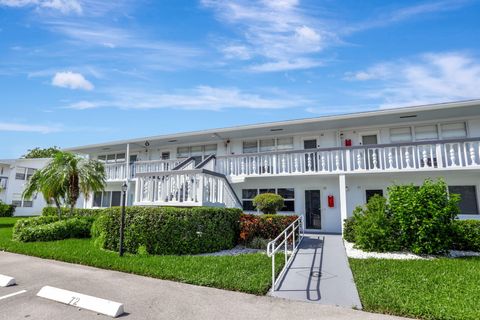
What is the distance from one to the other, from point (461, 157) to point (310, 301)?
Answer: 9748 mm

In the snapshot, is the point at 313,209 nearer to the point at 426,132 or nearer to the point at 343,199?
the point at 343,199

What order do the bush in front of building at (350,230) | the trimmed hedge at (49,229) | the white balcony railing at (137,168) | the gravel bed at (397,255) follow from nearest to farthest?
the gravel bed at (397,255) → the bush in front of building at (350,230) → the trimmed hedge at (49,229) → the white balcony railing at (137,168)

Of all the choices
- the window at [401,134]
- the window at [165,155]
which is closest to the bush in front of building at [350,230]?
the window at [401,134]

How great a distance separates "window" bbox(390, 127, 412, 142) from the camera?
13.6 m

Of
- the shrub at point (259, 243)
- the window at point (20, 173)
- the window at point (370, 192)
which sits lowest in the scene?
the shrub at point (259, 243)

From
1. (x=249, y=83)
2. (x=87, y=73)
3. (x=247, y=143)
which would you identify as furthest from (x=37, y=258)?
(x=247, y=143)

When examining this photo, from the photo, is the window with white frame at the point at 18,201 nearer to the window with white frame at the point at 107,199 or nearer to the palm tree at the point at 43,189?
the window with white frame at the point at 107,199

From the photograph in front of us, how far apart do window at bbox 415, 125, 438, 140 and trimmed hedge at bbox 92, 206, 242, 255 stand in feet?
34.5

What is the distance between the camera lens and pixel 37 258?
858cm

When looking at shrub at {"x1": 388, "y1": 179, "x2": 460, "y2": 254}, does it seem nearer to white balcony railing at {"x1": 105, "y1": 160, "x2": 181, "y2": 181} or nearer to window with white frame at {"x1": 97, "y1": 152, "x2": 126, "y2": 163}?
white balcony railing at {"x1": 105, "y1": 160, "x2": 181, "y2": 181}

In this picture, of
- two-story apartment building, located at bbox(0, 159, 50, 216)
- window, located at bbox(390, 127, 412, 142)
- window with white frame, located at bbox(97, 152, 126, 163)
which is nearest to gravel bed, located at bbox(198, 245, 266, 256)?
window, located at bbox(390, 127, 412, 142)

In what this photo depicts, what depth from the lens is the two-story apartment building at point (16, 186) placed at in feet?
94.7

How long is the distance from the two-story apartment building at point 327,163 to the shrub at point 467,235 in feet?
8.17

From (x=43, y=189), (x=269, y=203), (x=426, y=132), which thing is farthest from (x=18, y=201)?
(x=426, y=132)
